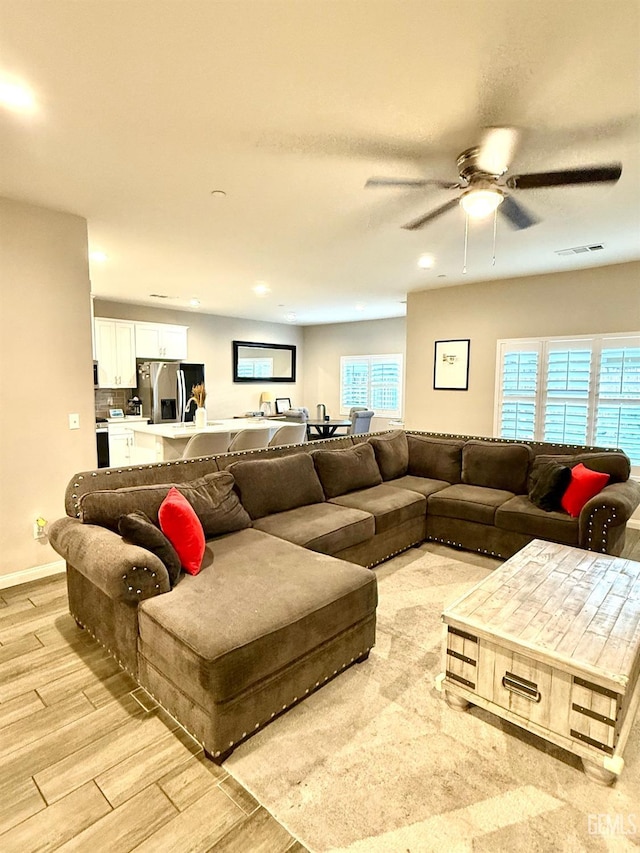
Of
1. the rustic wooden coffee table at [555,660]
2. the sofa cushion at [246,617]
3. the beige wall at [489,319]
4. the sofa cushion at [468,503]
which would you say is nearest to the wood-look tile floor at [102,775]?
the sofa cushion at [246,617]

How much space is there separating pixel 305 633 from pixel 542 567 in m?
1.47

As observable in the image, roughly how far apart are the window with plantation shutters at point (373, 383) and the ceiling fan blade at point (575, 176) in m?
6.50

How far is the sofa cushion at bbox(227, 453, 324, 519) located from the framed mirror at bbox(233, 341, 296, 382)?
5.65 metres

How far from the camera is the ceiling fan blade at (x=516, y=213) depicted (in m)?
2.63

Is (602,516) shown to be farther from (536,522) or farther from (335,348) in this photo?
(335,348)

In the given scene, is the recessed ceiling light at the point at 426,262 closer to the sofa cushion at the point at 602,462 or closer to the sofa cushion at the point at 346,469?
the sofa cushion at the point at 346,469

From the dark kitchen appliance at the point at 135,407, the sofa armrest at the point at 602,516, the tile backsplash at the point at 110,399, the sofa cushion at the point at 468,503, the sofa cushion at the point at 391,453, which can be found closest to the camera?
the sofa armrest at the point at 602,516

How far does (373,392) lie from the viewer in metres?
9.19

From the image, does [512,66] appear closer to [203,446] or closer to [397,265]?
[397,265]

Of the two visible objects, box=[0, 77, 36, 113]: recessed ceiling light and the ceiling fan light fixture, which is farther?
the ceiling fan light fixture

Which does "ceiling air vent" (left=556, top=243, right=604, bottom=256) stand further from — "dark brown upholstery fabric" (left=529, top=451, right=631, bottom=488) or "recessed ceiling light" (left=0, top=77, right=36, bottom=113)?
"recessed ceiling light" (left=0, top=77, right=36, bottom=113)

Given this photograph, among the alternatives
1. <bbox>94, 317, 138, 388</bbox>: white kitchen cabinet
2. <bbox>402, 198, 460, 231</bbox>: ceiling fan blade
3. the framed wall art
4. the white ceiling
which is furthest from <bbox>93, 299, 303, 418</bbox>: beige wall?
<bbox>402, 198, 460, 231</bbox>: ceiling fan blade

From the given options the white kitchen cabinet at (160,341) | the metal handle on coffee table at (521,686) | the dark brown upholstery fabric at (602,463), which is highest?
the white kitchen cabinet at (160,341)

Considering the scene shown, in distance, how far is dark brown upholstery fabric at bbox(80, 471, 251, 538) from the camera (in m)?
2.40
